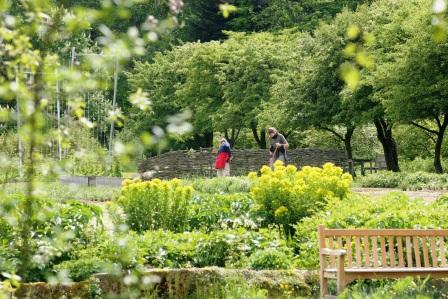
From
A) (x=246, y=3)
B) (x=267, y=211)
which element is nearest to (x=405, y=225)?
(x=267, y=211)

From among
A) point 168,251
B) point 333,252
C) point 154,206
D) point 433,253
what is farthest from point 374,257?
point 154,206

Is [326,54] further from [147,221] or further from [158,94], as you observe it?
[147,221]

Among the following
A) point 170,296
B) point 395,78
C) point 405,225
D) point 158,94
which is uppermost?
point 158,94

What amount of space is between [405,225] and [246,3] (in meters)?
51.1

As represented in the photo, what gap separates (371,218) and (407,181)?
14.7 m

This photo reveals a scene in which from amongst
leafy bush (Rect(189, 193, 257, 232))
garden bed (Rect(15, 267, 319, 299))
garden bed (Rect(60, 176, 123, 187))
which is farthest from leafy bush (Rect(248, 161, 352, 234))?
garden bed (Rect(60, 176, 123, 187))

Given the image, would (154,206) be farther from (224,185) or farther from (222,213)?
(224,185)

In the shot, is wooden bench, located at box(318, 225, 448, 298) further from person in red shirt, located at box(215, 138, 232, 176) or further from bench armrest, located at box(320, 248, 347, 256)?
person in red shirt, located at box(215, 138, 232, 176)

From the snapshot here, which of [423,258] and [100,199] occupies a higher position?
[100,199]

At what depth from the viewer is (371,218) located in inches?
378

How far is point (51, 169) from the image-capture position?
10.4 ft

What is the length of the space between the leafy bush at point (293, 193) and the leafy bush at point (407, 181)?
35.9 ft

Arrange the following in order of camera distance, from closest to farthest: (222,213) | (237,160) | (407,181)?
(222,213)
(407,181)
(237,160)

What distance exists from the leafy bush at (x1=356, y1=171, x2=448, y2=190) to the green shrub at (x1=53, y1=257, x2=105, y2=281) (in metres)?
15.9
